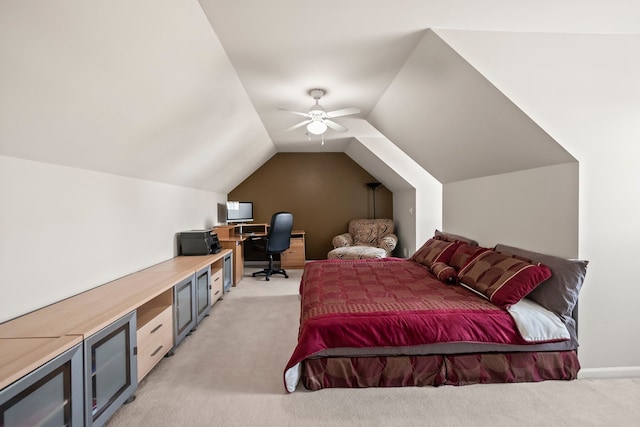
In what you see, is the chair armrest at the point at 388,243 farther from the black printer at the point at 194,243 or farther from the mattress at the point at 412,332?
the mattress at the point at 412,332

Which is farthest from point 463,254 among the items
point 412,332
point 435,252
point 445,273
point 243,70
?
point 243,70

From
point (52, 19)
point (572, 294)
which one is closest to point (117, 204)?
point (52, 19)

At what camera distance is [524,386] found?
7.42ft

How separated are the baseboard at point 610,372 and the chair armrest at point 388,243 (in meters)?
3.85

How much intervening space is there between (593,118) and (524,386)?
1.91m

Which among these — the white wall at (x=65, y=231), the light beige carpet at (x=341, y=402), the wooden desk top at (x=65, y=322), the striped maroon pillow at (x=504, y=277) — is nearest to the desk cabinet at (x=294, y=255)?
the white wall at (x=65, y=231)

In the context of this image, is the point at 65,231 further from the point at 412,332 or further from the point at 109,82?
the point at 412,332

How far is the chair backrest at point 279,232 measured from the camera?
5484 millimetres

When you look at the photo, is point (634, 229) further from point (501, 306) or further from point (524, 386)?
point (524, 386)

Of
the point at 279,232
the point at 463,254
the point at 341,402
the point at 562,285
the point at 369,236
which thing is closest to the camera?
the point at 341,402

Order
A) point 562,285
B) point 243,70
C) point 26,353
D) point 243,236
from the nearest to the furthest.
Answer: point 26,353
point 562,285
point 243,70
point 243,236

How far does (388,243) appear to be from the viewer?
617 cm

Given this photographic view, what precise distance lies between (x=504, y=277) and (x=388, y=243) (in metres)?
3.62

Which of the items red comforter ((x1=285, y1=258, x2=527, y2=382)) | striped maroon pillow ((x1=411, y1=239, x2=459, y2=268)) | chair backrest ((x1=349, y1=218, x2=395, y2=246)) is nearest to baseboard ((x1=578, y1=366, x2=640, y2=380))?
red comforter ((x1=285, y1=258, x2=527, y2=382))
